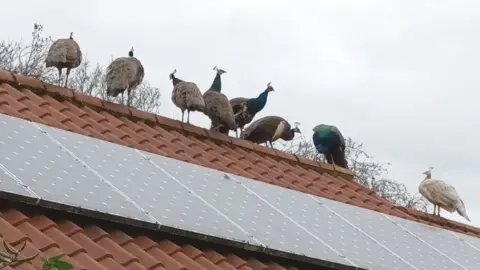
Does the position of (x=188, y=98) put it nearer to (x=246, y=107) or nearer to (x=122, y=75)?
(x=122, y=75)

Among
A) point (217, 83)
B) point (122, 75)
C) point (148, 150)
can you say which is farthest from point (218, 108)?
point (148, 150)

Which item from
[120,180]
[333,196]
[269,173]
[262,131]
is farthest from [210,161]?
[262,131]

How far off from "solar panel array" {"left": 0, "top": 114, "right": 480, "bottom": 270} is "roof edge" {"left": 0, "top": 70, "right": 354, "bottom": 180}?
1.45 metres

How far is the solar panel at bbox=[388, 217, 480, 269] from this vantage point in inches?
336

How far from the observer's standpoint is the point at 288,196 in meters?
8.40

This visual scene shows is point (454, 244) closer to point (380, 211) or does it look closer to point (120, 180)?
point (380, 211)

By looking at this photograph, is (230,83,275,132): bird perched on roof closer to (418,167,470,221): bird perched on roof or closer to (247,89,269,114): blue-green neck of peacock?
(247,89,269,114): blue-green neck of peacock

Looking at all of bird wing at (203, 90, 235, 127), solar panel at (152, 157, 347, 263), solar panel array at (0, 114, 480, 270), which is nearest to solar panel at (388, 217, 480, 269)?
solar panel array at (0, 114, 480, 270)

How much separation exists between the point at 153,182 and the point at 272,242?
1042mm

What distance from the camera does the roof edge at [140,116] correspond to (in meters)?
8.78

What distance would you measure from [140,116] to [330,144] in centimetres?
395

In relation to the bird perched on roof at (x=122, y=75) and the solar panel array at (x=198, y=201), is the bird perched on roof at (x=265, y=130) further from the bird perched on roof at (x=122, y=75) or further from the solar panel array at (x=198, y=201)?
the solar panel array at (x=198, y=201)

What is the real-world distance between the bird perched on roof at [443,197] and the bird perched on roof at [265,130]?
2538 mm

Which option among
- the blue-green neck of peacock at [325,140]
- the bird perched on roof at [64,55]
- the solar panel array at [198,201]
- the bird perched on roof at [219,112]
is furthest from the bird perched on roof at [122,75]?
the solar panel array at [198,201]
